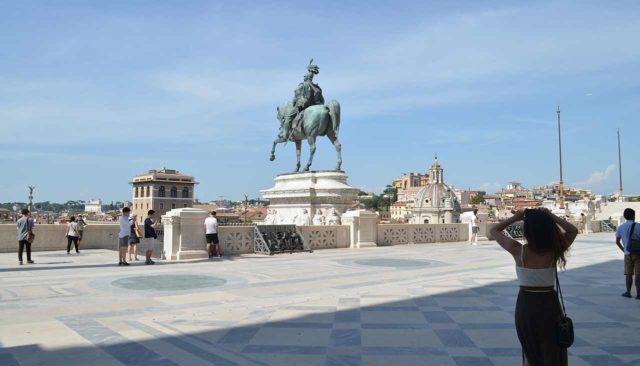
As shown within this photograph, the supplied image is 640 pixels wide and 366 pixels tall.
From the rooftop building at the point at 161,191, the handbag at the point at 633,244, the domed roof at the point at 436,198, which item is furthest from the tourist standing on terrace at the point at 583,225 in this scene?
the rooftop building at the point at 161,191

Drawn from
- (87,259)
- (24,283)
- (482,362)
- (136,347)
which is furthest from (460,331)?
(87,259)

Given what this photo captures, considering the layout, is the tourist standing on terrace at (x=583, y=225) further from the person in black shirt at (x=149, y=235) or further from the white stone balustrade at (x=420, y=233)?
the person in black shirt at (x=149, y=235)

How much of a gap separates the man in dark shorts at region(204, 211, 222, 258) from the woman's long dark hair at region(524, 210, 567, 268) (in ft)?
36.4

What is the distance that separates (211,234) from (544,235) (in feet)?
37.5

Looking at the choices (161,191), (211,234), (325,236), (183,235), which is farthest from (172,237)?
(161,191)

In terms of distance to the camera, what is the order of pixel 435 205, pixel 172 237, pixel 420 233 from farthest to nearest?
pixel 435 205, pixel 420 233, pixel 172 237

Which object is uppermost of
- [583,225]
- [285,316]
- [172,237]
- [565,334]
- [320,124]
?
[320,124]

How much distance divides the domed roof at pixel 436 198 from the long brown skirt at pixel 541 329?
93328mm

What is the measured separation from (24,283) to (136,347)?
5.35 metres

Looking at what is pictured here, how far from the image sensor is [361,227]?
1920cm

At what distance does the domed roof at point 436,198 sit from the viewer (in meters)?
96.1

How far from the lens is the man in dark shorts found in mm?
13875

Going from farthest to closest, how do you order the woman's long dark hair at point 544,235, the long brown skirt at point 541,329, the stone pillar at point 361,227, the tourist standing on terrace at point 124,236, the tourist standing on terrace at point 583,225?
the tourist standing on terrace at point 583,225 → the stone pillar at point 361,227 → the tourist standing on terrace at point 124,236 → the woman's long dark hair at point 544,235 → the long brown skirt at point 541,329

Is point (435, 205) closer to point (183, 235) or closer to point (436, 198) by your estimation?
point (436, 198)
